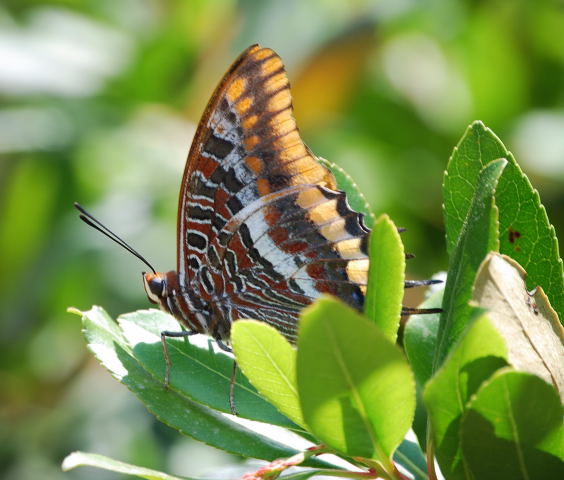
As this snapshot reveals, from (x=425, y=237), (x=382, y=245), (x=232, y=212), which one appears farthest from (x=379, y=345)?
(x=425, y=237)

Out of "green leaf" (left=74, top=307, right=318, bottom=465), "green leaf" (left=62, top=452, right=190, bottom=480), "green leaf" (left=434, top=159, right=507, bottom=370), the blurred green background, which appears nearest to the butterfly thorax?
"green leaf" (left=74, top=307, right=318, bottom=465)

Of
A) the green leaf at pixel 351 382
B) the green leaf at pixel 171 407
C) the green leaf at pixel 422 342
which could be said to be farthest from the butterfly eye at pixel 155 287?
Answer: the green leaf at pixel 351 382

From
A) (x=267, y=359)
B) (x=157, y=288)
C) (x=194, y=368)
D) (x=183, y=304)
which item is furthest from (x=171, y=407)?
(x=157, y=288)

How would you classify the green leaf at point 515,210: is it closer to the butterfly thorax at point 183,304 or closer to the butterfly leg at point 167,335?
the butterfly leg at point 167,335

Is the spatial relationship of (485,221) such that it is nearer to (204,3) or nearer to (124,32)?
(204,3)

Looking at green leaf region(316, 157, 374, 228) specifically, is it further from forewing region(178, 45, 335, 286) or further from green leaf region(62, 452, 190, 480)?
green leaf region(62, 452, 190, 480)
